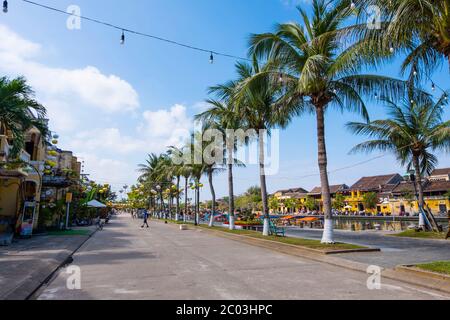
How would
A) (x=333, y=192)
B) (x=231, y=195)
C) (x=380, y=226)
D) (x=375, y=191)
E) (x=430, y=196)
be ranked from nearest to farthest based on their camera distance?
1. (x=231, y=195)
2. (x=380, y=226)
3. (x=430, y=196)
4. (x=375, y=191)
5. (x=333, y=192)

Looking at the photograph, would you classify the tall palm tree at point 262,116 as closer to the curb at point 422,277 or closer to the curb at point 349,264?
the curb at point 349,264

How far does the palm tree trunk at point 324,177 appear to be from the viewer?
45.7 ft

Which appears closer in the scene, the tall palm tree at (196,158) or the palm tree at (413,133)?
the palm tree at (413,133)

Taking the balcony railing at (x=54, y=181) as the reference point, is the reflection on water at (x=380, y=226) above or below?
below

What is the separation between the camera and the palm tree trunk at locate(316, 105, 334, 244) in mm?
13938

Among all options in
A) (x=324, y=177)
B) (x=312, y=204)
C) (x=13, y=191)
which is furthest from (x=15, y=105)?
(x=312, y=204)

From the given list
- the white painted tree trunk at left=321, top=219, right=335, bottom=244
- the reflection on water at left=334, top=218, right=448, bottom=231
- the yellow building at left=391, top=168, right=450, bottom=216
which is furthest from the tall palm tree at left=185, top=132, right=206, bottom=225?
the yellow building at left=391, top=168, right=450, bottom=216

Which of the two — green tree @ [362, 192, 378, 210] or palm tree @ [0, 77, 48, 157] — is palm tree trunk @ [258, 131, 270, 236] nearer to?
palm tree @ [0, 77, 48, 157]

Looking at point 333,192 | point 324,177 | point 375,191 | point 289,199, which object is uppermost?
point 333,192

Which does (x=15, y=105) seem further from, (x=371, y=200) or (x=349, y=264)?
(x=371, y=200)

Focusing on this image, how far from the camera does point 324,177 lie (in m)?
14.3

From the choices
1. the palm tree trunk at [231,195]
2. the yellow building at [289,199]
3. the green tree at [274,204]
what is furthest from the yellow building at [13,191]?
the green tree at [274,204]

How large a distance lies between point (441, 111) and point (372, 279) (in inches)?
680
